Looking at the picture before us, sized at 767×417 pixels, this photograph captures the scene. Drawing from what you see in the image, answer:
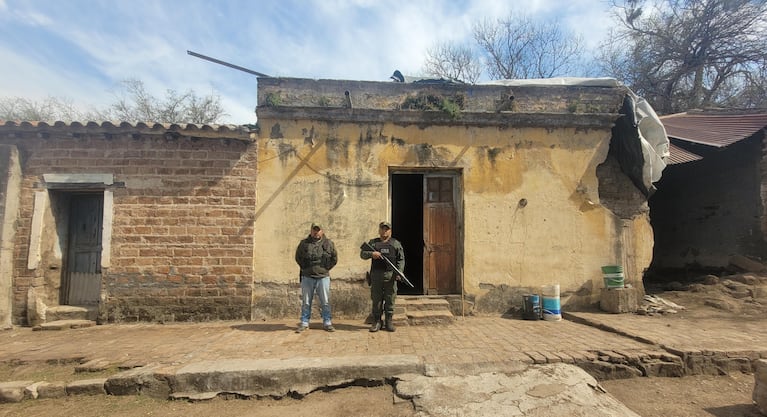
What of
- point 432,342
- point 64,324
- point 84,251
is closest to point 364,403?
point 432,342

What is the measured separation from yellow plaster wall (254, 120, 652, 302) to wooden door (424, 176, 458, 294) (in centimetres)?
33

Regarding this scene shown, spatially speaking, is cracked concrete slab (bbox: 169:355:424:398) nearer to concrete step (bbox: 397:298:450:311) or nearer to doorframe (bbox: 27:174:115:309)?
concrete step (bbox: 397:298:450:311)

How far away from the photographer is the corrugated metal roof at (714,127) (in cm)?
838

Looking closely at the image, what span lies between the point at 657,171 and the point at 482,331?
4.94 meters

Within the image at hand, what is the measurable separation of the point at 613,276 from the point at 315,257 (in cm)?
568

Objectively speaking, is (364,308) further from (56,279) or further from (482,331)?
(56,279)

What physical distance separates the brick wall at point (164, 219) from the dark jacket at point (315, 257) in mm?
1265

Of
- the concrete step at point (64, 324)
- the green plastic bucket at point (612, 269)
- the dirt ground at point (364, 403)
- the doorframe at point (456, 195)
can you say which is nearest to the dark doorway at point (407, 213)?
the doorframe at point (456, 195)

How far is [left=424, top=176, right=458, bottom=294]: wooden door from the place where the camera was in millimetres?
7410

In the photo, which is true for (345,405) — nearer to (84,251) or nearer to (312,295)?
(312,295)

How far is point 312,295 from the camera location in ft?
20.5

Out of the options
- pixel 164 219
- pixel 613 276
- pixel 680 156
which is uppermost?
pixel 680 156

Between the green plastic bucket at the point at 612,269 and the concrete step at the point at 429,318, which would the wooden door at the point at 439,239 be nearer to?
the concrete step at the point at 429,318

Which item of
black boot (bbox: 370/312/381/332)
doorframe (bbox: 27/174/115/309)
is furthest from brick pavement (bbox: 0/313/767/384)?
doorframe (bbox: 27/174/115/309)
